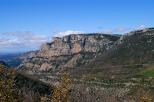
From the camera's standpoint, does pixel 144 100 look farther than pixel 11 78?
Yes

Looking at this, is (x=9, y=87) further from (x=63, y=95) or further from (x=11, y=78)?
(x=63, y=95)

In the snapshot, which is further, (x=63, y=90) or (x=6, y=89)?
(x=63, y=90)

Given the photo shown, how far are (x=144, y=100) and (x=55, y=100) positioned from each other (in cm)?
2615

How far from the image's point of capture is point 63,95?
4891 centimetres

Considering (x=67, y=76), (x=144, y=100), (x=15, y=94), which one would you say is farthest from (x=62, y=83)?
(x=144, y=100)

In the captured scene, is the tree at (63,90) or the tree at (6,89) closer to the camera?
the tree at (6,89)

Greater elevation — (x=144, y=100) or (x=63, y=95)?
(x=63, y=95)

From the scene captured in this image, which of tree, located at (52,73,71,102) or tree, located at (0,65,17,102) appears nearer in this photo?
tree, located at (0,65,17,102)

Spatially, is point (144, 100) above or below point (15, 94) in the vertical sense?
below

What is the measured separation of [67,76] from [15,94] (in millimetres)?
6538

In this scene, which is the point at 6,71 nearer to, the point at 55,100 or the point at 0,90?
the point at 0,90

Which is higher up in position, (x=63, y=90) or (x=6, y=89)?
A: (x=6, y=89)

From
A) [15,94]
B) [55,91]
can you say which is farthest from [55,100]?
[15,94]

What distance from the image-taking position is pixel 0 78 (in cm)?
4797
